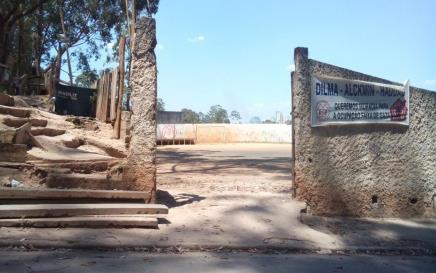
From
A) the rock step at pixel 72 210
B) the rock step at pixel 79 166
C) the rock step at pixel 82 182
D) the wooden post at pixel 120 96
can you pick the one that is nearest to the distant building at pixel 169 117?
the wooden post at pixel 120 96

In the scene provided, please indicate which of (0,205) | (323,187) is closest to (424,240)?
(323,187)

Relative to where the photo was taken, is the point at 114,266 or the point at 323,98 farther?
the point at 323,98

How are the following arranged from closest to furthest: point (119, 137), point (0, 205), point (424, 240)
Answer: point (0, 205)
point (424, 240)
point (119, 137)

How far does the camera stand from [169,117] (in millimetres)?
43656

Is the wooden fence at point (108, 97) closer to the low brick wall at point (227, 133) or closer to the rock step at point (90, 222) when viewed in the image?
the rock step at point (90, 222)

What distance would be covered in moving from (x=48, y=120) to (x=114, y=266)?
23.7 ft

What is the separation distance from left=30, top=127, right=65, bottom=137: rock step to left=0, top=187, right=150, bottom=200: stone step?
316cm

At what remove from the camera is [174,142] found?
39625 mm

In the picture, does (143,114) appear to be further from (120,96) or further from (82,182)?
(120,96)

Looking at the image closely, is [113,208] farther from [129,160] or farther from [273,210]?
[273,210]

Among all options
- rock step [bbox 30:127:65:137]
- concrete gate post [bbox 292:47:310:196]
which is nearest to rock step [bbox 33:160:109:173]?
rock step [bbox 30:127:65:137]

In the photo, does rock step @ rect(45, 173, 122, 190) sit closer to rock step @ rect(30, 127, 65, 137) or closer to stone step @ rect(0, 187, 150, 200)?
stone step @ rect(0, 187, 150, 200)

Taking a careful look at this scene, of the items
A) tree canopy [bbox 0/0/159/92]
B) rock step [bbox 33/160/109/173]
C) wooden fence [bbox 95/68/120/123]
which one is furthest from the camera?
tree canopy [bbox 0/0/159/92]

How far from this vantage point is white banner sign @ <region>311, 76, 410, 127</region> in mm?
9016
